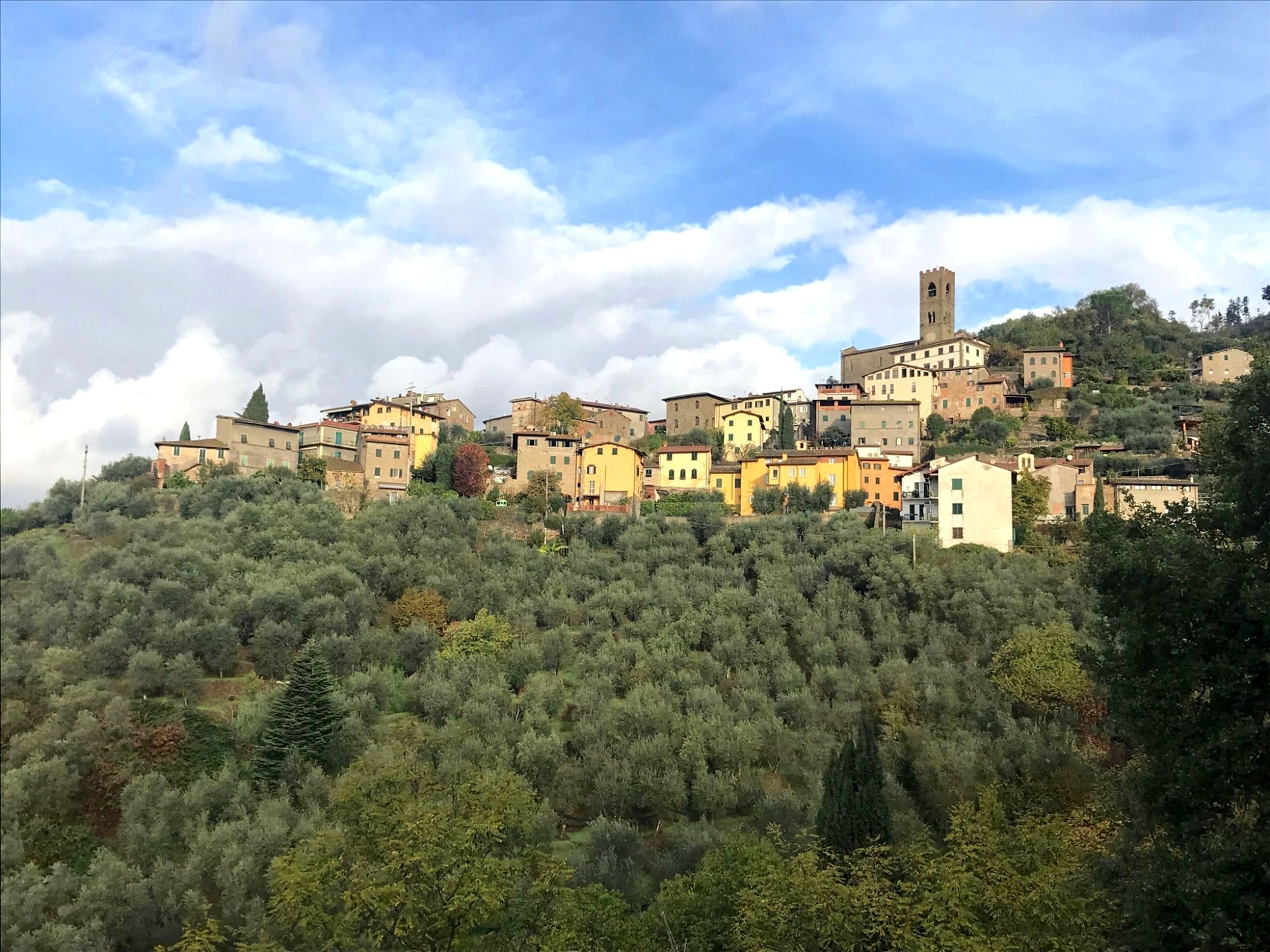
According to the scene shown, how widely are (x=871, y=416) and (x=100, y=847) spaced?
56.8 meters

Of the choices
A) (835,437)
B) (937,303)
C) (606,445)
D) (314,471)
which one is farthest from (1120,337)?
(314,471)

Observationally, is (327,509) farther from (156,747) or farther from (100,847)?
(100,847)

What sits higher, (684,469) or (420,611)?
(684,469)

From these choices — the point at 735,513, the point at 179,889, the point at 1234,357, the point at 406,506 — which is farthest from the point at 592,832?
the point at 1234,357

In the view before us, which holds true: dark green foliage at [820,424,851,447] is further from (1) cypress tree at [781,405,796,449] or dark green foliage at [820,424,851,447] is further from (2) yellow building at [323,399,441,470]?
(2) yellow building at [323,399,441,470]

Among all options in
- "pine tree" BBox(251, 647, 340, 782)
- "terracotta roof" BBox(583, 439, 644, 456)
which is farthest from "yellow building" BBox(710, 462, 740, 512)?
"pine tree" BBox(251, 647, 340, 782)

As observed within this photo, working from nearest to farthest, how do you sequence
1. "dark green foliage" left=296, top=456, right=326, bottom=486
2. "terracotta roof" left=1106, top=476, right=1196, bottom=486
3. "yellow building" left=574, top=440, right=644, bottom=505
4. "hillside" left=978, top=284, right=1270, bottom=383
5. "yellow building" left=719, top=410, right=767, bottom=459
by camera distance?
1. "terracotta roof" left=1106, top=476, right=1196, bottom=486
2. "dark green foliage" left=296, top=456, right=326, bottom=486
3. "yellow building" left=574, top=440, right=644, bottom=505
4. "yellow building" left=719, top=410, right=767, bottom=459
5. "hillside" left=978, top=284, right=1270, bottom=383

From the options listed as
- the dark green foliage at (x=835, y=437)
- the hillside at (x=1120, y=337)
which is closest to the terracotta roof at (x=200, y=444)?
the dark green foliage at (x=835, y=437)

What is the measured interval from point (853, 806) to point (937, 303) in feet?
274

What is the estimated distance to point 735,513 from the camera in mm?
57219

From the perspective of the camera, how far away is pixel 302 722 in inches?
1143

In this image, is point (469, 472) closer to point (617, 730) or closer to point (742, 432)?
point (742, 432)

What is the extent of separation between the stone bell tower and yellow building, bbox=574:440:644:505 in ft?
155

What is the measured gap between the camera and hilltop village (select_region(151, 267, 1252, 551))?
5138 cm
